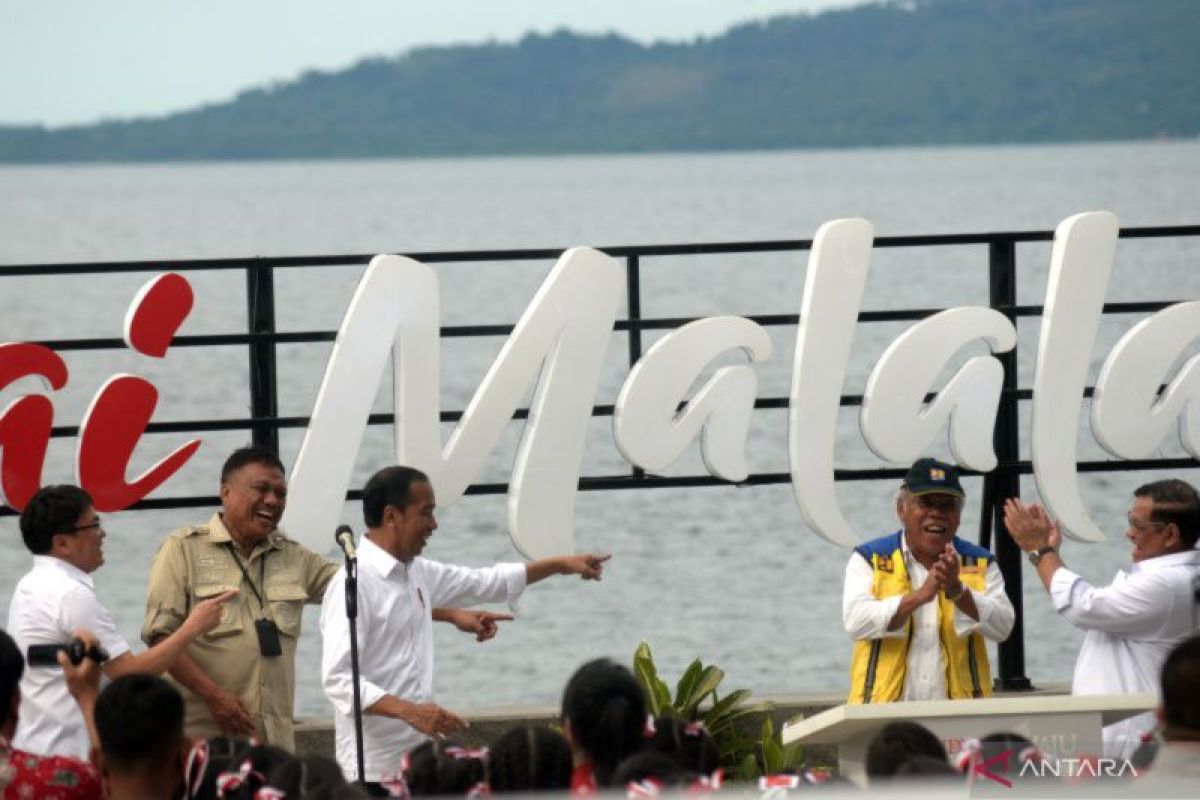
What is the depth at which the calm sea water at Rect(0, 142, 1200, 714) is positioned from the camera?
1892 cm

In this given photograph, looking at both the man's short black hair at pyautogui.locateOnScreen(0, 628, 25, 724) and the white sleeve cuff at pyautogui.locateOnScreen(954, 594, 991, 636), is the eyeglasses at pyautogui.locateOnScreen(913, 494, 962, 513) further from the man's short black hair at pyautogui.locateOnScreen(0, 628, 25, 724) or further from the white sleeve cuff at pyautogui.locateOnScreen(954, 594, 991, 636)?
the man's short black hair at pyautogui.locateOnScreen(0, 628, 25, 724)

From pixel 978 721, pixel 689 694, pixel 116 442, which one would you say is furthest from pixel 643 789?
pixel 116 442

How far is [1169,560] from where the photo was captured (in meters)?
7.64

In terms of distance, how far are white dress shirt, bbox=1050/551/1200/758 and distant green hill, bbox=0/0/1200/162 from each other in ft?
→ 431

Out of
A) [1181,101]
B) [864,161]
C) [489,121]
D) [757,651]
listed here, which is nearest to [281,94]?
[489,121]

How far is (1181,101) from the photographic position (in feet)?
442

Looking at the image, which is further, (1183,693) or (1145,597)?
(1145,597)

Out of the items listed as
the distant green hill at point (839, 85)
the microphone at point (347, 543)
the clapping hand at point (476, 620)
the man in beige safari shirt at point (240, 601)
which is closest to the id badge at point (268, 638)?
the man in beige safari shirt at point (240, 601)

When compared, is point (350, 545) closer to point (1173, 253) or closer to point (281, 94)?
point (1173, 253)

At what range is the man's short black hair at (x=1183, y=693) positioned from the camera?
527 centimetres

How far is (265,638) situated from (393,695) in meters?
0.55

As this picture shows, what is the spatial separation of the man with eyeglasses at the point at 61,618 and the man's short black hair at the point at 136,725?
124cm

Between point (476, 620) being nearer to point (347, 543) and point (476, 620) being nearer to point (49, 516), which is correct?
point (347, 543)

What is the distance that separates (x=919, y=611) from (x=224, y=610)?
2301 millimetres
